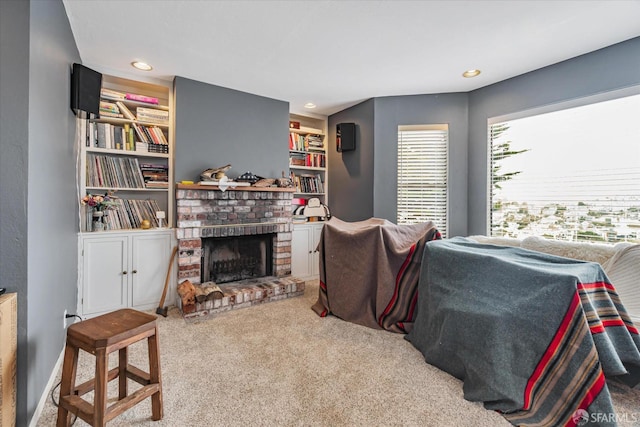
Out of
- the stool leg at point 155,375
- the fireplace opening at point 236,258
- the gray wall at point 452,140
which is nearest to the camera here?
the stool leg at point 155,375

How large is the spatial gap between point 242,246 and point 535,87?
361 centimetres

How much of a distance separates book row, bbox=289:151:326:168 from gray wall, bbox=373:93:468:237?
1.01 meters

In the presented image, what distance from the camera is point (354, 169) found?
3.99 m

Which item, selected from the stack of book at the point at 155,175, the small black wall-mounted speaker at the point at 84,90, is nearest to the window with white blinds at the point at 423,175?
the stack of book at the point at 155,175

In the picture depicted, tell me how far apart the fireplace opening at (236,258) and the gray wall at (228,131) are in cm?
78

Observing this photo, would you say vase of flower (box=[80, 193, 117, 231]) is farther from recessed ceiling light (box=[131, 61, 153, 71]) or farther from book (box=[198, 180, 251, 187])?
recessed ceiling light (box=[131, 61, 153, 71])

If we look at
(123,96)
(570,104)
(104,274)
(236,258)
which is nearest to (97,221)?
(104,274)

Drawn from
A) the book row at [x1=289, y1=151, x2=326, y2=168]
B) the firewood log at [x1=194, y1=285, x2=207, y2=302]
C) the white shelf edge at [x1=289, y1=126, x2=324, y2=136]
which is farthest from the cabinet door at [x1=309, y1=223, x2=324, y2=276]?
the firewood log at [x1=194, y1=285, x2=207, y2=302]

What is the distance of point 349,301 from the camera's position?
103 inches

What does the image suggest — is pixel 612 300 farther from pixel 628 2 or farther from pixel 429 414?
pixel 628 2

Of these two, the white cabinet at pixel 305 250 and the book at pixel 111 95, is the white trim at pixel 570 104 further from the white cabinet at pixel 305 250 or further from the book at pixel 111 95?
the book at pixel 111 95

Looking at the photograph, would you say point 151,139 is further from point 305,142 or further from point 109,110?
→ point 305,142

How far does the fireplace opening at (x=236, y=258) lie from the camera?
326 centimetres

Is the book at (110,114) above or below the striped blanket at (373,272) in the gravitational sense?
above
